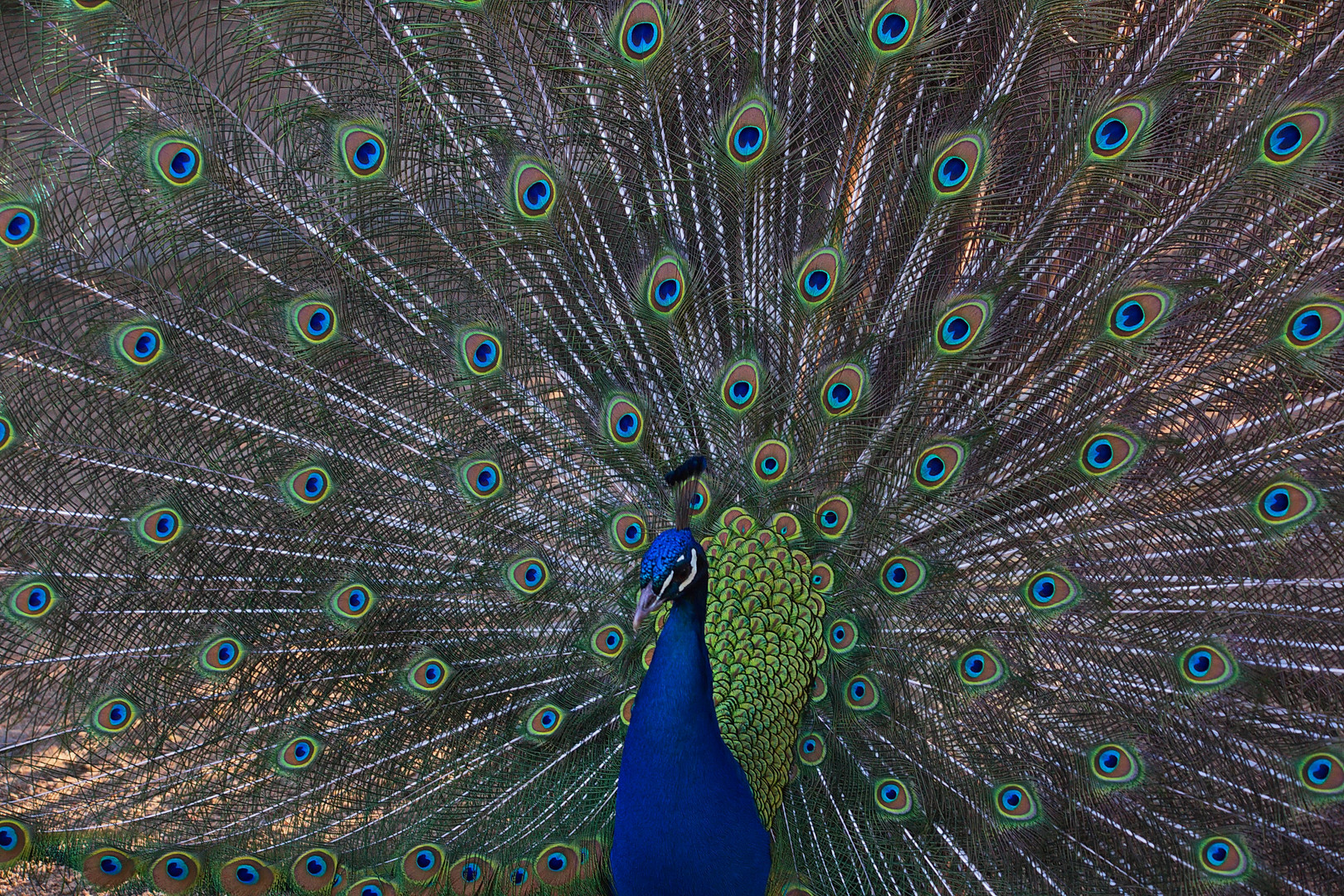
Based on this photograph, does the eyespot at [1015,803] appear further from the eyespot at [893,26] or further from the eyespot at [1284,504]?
the eyespot at [893,26]

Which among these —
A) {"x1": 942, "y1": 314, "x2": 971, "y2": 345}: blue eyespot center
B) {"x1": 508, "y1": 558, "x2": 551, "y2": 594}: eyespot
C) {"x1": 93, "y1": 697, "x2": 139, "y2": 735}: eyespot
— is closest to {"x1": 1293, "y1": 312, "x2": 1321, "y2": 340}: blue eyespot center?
{"x1": 942, "y1": 314, "x2": 971, "y2": 345}: blue eyespot center

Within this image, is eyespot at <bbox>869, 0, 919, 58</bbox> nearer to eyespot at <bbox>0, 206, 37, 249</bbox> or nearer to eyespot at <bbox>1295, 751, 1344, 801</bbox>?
eyespot at <bbox>1295, 751, 1344, 801</bbox>

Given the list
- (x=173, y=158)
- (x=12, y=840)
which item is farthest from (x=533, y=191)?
(x=12, y=840)

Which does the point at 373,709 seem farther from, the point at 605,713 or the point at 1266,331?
the point at 1266,331

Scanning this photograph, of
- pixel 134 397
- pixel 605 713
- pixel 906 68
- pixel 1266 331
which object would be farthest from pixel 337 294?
pixel 1266 331

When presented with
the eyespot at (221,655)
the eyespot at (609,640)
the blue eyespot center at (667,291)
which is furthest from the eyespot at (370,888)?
the blue eyespot center at (667,291)
